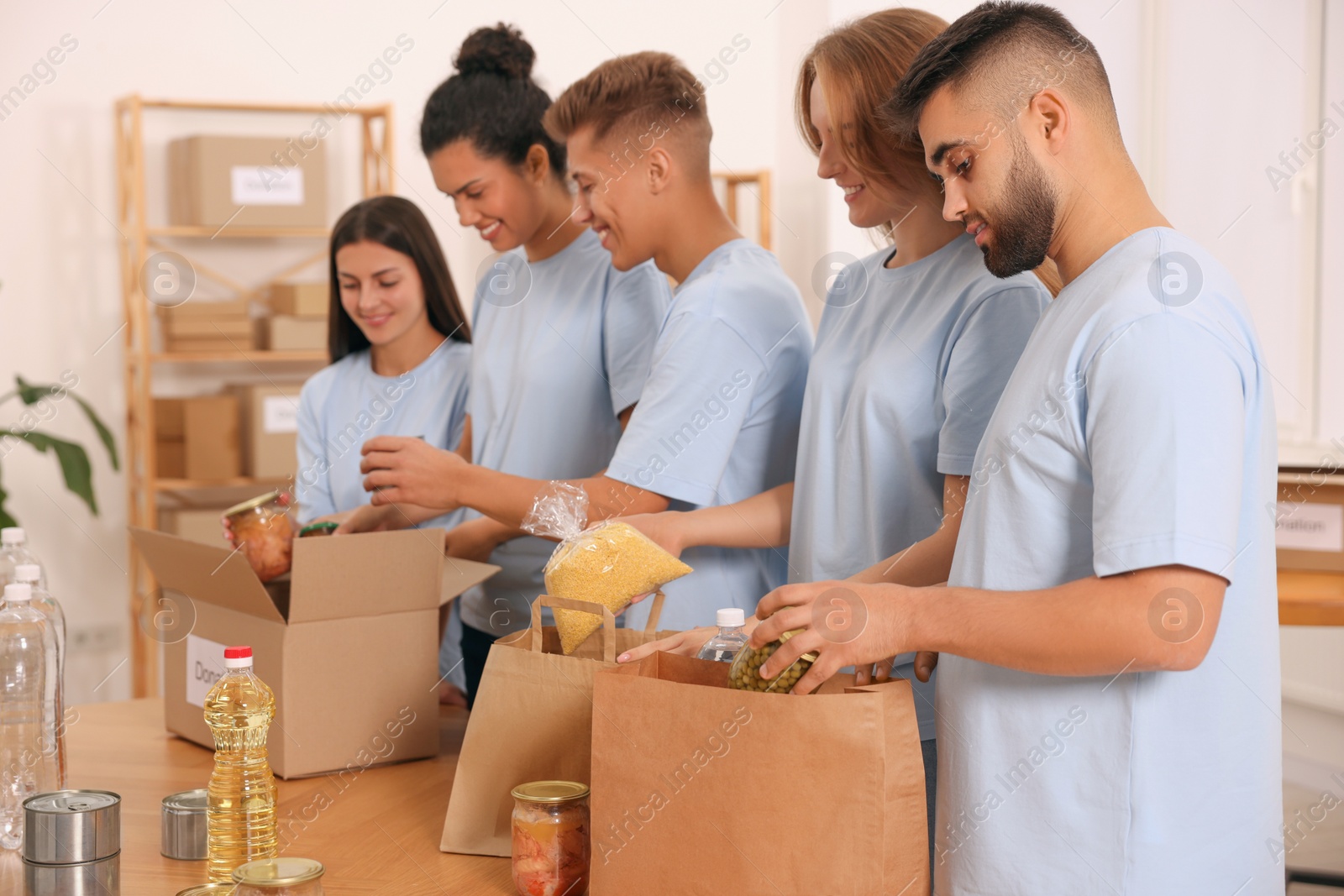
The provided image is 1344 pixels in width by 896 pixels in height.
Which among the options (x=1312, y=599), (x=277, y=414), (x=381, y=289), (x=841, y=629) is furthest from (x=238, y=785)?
(x=277, y=414)

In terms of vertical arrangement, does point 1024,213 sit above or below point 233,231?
below

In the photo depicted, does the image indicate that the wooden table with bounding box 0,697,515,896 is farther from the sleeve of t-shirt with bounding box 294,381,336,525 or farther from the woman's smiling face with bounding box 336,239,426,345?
the woman's smiling face with bounding box 336,239,426,345

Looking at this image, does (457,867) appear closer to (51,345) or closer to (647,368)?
(647,368)

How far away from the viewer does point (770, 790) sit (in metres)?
0.96

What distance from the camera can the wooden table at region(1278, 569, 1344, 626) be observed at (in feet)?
7.26

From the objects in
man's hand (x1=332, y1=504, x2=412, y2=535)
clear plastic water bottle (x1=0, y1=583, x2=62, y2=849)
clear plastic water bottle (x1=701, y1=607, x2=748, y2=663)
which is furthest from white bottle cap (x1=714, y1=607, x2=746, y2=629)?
man's hand (x1=332, y1=504, x2=412, y2=535)

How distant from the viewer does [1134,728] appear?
98cm

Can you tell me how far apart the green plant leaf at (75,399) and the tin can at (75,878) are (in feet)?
8.15

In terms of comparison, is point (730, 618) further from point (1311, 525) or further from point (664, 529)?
point (1311, 525)

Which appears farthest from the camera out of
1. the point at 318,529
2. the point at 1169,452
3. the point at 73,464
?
the point at 73,464

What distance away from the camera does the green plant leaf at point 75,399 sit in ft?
11.3

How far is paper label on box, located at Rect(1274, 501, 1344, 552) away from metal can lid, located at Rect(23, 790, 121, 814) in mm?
2028

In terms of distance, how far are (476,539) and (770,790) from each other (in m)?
1.06

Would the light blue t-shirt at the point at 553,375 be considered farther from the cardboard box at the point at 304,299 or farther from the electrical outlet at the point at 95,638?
the electrical outlet at the point at 95,638
